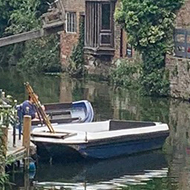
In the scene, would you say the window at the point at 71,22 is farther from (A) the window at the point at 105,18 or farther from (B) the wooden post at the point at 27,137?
(B) the wooden post at the point at 27,137

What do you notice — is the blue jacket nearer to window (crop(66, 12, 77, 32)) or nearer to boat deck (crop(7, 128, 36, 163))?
boat deck (crop(7, 128, 36, 163))

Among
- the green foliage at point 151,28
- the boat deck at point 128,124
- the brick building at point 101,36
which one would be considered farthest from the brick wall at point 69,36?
the boat deck at point 128,124

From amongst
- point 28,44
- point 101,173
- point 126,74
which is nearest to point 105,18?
point 126,74

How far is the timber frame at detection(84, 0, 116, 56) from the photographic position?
42.9 m

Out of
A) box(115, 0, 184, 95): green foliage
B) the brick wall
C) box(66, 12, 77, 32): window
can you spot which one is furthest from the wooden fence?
box(66, 12, 77, 32): window

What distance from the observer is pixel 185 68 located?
35.1 m

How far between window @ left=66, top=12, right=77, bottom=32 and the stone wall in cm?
1113

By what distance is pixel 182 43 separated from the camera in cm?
3638

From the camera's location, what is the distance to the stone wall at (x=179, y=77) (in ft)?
114

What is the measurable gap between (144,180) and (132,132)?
274 cm

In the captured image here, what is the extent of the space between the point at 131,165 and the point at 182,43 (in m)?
13.6

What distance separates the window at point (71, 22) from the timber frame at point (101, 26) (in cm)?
277

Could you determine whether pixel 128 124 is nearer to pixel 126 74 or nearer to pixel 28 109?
pixel 28 109

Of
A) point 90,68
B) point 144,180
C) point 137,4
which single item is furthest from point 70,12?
point 144,180
